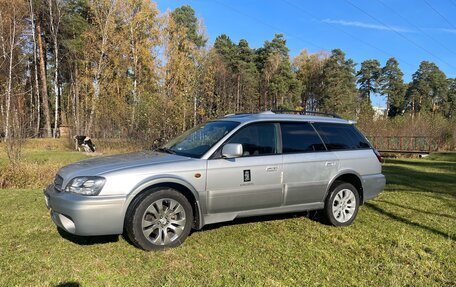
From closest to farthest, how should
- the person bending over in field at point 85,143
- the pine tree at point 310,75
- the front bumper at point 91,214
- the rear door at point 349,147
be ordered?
the front bumper at point 91,214 < the rear door at point 349,147 < the person bending over in field at point 85,143 < the pine tree at point 310,75

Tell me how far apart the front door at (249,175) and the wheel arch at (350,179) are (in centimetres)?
103

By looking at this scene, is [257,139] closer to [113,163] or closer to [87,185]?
[113,163]

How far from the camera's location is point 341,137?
21.7 ft

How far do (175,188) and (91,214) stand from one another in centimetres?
105

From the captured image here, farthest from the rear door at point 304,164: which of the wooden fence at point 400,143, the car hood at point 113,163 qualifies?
the wooden fence at point 400,143

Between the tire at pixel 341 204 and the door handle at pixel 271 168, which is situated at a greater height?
the door handle at pixel 271 168

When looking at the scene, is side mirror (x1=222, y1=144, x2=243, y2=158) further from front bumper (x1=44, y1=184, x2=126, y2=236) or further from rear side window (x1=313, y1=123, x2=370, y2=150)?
rear side window (x1=313, y1=123, x2=370, y2=150)

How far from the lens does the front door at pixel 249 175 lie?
518cm

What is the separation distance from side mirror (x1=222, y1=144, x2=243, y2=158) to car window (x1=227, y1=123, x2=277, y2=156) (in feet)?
0.92

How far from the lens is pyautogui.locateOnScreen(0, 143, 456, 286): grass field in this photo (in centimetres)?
410

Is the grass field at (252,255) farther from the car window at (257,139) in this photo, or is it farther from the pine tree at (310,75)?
the pine tree at (310,75)

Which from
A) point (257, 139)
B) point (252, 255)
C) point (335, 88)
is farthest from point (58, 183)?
point (335, 88)

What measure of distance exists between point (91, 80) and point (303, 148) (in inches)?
1306

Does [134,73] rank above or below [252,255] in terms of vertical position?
above
